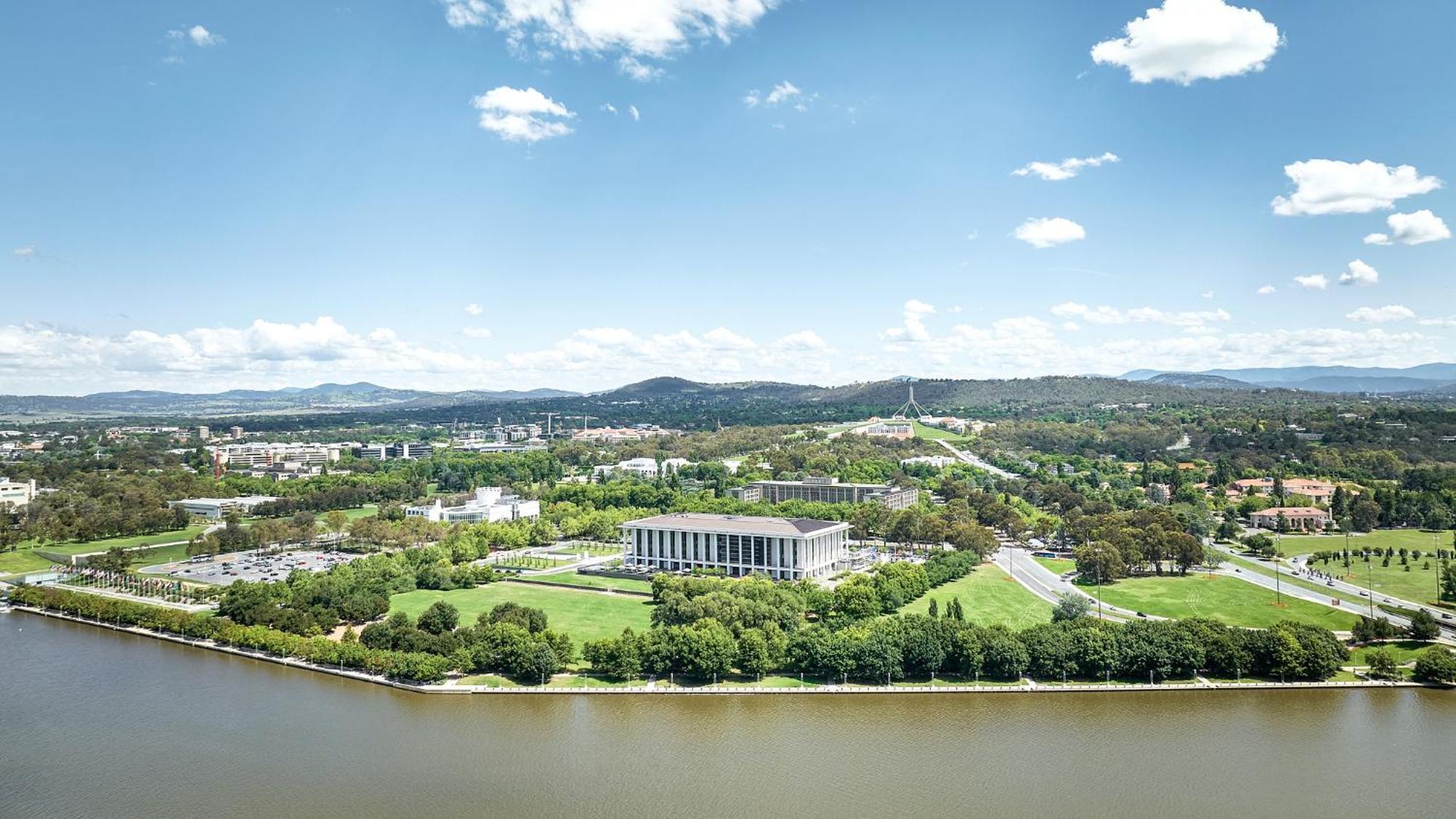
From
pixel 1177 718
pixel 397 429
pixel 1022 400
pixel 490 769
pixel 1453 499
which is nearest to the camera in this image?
pixel 490 769

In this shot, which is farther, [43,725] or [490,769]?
[43,725]

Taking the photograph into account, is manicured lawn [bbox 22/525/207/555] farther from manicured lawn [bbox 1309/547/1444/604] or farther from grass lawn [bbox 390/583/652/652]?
manicured lawn [bbox 1309/547/1444/604]

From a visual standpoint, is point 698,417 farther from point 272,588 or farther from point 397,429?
point 272,588

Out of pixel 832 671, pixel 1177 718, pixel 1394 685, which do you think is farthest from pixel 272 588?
pixel 1394 685

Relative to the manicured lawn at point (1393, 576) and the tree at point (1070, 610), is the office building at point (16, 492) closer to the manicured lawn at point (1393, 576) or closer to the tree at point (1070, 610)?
the tree at point (1070, 610)

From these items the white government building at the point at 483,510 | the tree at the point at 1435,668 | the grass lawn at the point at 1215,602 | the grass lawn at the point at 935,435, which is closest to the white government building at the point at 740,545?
the grass lawn at the point at 1215,602

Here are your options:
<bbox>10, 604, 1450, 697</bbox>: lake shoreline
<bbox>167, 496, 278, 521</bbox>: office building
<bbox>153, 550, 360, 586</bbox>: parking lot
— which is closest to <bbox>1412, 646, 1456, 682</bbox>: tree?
<bbox>10, 604, 1450, 697</bbox>: lake shoreline

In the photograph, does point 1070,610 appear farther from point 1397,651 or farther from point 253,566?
point 253,566
